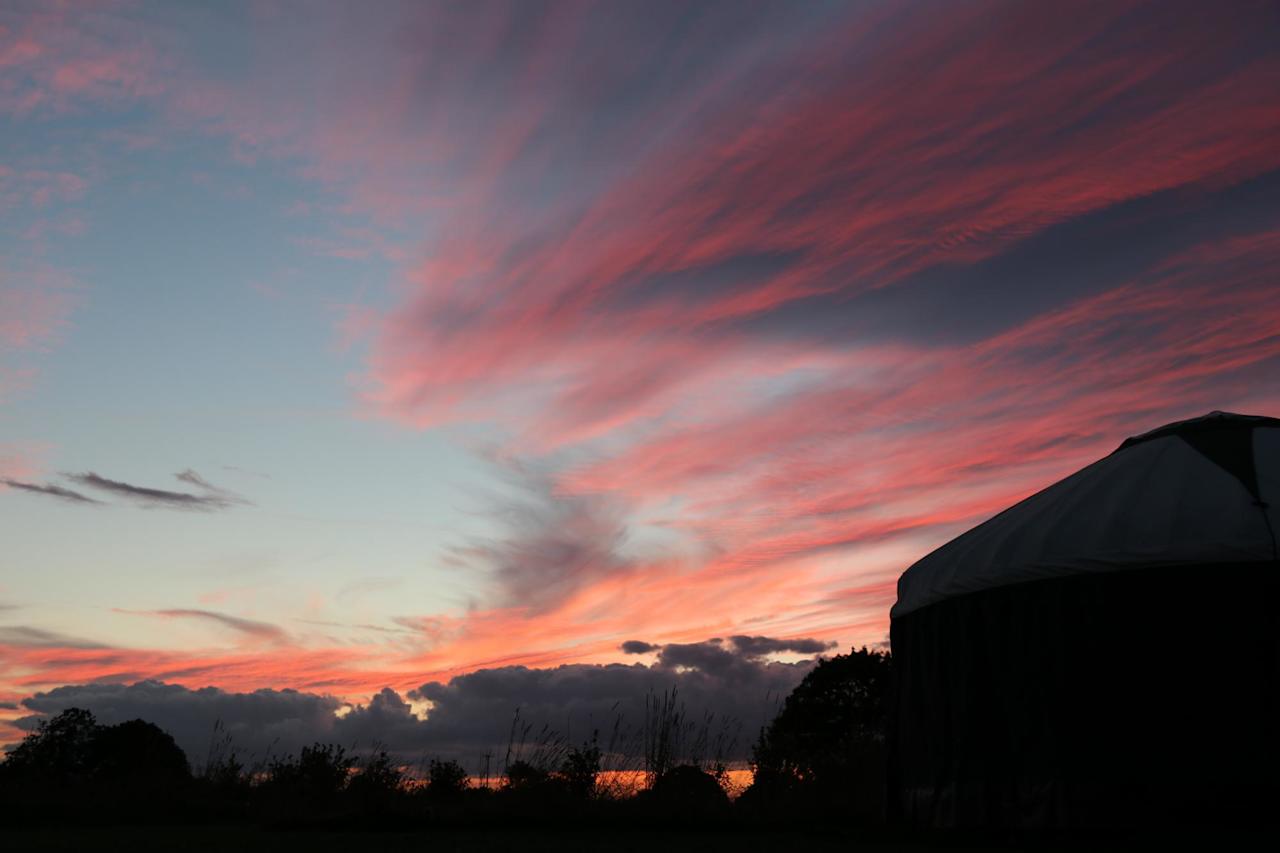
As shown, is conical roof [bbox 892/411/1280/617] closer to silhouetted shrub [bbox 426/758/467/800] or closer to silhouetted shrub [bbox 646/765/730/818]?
silhouetted shrub [bbox 646/765/730/818]

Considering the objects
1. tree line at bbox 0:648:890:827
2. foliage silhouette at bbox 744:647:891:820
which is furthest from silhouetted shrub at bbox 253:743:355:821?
foliage silhouette at bbox 744:647:891:820

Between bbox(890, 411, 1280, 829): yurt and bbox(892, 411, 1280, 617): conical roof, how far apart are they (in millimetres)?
16

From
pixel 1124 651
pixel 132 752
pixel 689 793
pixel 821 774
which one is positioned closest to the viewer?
pixel 1124 651

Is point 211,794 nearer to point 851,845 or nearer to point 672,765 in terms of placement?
point 672,765

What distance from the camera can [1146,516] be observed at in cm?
774

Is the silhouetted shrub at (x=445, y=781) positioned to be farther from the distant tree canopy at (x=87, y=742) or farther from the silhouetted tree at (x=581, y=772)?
the distant tree canopy at (x=87, y=742)

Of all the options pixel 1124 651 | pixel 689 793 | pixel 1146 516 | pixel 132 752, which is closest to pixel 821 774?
pixel 689 793

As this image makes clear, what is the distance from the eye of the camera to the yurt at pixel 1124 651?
708cm

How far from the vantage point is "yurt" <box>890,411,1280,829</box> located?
7.08m

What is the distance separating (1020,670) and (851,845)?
228 cm

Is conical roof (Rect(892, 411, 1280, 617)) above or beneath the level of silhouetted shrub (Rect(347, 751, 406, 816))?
above

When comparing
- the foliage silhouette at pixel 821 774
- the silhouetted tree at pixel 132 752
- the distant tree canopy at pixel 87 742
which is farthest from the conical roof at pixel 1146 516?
the distant tree canopy at pixel 87 742

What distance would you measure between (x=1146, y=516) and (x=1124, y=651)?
1096 mm

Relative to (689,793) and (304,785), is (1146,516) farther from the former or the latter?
(304,785)
